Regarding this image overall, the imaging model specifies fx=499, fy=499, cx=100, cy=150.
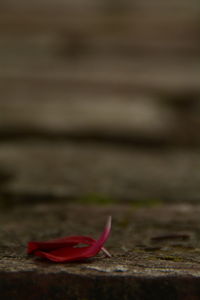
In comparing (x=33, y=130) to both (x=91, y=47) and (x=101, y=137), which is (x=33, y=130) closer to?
(x=101, y=137)

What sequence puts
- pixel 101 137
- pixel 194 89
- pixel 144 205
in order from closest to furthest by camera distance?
pixel 144 205 < pixel 101 137 < pixel 194 89

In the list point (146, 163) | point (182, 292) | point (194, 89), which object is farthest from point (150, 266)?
point (194, 89)

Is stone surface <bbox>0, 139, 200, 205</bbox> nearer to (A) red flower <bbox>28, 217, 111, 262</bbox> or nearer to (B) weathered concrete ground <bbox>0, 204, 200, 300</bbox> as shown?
(B) weathered concrete ground <bbox>0, 204, 200, 300</bbox>

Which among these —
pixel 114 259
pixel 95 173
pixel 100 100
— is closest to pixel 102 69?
pixel 100 100

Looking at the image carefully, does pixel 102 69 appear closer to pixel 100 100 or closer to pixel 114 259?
pixel 100 100

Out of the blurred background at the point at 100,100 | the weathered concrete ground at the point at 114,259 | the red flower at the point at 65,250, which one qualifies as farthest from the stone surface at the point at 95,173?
the red flower at the point at 65,250

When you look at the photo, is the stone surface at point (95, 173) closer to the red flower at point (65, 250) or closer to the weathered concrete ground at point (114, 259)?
the weathered concrete ground at point (114, 259)
